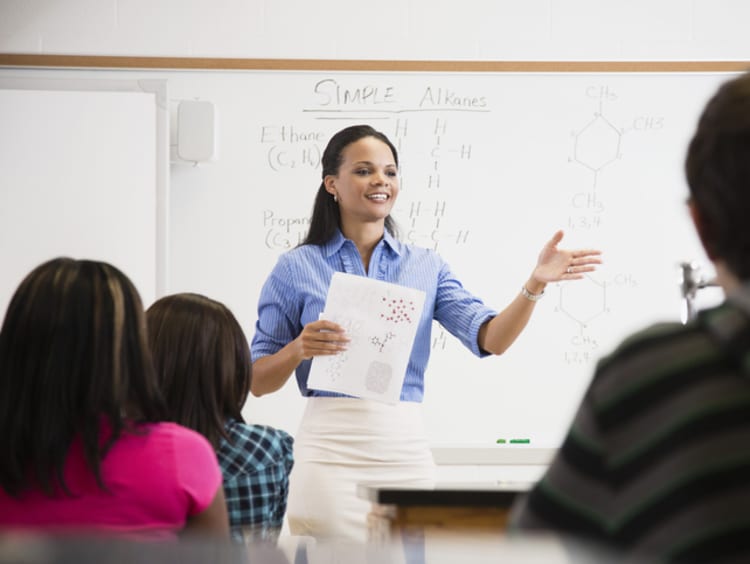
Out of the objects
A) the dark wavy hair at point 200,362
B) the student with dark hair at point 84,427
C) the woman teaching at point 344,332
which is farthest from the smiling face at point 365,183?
the student with dark hair at point 84,427

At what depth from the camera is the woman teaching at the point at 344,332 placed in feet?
7.65

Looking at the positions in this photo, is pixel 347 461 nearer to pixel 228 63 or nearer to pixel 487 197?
pixel 487 197

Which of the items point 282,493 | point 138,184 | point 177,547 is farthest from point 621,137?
point 177,547

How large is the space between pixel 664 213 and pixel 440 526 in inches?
90.5

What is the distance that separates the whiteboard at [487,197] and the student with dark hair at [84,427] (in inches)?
87.5

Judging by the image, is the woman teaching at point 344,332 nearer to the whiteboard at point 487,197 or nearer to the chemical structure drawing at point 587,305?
the whiteboard at point 487,197

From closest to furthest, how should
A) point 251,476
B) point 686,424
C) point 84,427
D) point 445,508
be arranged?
point 686,424 → point 84,427 → point 445,508 → point 251,476

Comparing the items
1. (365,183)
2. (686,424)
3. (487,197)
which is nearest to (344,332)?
(365,183)

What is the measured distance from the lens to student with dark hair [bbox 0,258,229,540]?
1218 mm

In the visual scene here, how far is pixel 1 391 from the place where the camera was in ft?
4.16

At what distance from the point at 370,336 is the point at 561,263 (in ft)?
1.60

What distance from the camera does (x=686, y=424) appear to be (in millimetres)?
751

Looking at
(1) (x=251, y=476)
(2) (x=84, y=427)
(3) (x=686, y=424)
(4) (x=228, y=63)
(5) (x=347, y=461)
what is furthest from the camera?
(4) (x=228, y=63)

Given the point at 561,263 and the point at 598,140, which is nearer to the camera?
the point at 561,263
